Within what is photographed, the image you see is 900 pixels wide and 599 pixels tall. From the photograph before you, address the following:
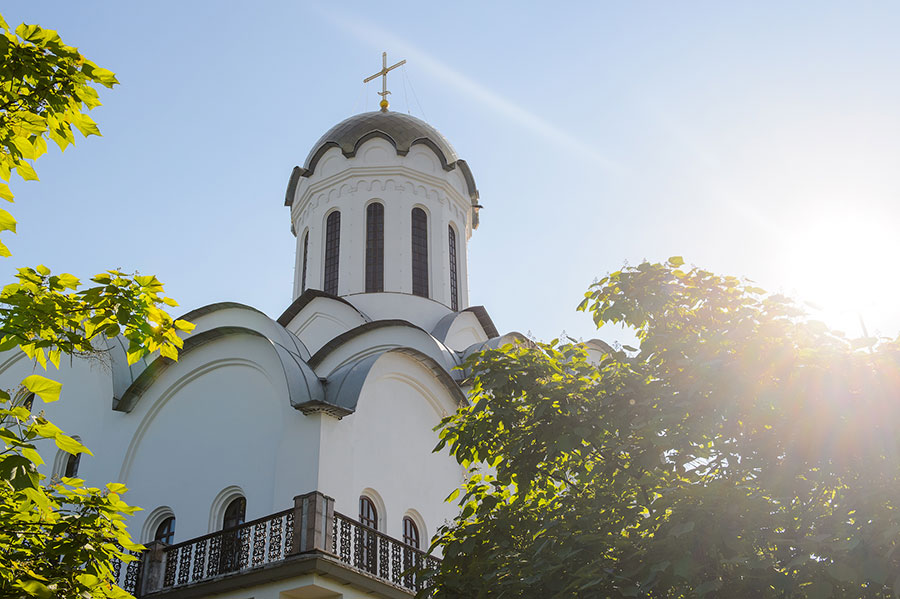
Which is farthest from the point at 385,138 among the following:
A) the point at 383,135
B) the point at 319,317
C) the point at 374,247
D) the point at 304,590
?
the point at 304,590

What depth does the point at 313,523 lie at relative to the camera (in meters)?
9.33

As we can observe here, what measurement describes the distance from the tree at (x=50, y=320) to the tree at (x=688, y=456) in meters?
2.77

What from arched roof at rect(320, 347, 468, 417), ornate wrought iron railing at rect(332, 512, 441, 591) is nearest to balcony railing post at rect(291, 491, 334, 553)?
ornate wrought iron railing at rect(332, 512, 441, 591)

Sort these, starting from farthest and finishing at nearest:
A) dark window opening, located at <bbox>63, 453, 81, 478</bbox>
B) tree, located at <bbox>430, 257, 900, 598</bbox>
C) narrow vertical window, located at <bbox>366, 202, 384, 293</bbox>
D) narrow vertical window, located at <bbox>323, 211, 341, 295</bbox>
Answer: narrow vertical window, located at <bbox>323, 211, 341, 295</bbox> → narrow vertical window, located at <bbox>366, 202, 384, 293</bbox> → dark window opening, located at <bbox>63, 453, 81, 478</bbox> → tree, located at <bbox>430, 257, 900, 598</bbox>

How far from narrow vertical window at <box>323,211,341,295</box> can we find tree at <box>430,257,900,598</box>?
33.2 feet

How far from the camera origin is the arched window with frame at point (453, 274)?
1725 centimetres

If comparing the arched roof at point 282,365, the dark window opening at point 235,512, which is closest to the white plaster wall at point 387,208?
the arched roof at point 282,365

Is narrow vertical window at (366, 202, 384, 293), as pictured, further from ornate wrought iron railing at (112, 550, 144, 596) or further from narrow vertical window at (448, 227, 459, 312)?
ornate wrought iron railing at (112, 550, 144, 596)

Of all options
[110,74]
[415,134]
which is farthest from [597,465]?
[415,134]

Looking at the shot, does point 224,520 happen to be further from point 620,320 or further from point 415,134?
point 415,134

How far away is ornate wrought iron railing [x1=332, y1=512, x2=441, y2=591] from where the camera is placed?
31.9 feet

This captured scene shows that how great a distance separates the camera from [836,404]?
5.66m

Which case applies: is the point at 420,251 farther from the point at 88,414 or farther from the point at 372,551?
the point at 372,551

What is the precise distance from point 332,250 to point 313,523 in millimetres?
8871
